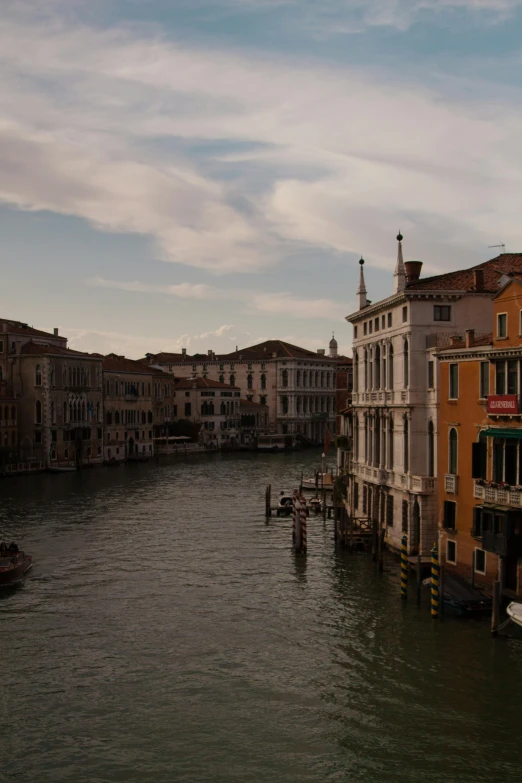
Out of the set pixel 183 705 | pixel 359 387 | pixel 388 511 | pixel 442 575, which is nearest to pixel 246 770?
pixel 183 705

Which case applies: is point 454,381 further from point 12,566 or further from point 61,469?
point 61,469

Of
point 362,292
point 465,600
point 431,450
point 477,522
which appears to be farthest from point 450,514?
point 362,292

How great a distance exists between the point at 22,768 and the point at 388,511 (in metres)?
16.1

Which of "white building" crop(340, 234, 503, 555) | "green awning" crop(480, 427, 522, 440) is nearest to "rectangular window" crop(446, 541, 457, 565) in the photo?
"white building" crop(340, 234, 503, 555)

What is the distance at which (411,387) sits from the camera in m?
24.2

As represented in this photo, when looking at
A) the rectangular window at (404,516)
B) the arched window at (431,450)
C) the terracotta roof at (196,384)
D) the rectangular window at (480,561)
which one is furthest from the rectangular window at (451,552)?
the terracotta roof at (196,384)

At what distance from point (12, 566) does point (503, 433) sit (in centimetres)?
1276

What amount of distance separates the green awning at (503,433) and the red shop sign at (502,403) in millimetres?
398

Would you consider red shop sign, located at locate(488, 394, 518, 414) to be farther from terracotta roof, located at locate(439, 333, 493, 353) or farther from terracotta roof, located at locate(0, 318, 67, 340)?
terracotta roof, located at locate(0, 318, 67, 340)

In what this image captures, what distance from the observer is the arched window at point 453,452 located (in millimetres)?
21423

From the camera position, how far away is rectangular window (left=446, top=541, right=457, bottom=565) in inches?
833

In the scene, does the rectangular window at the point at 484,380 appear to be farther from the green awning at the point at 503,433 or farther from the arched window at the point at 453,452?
the arched window at the point at 453,452

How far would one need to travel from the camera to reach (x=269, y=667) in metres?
16.8

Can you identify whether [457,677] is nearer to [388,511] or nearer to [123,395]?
[388,511]
